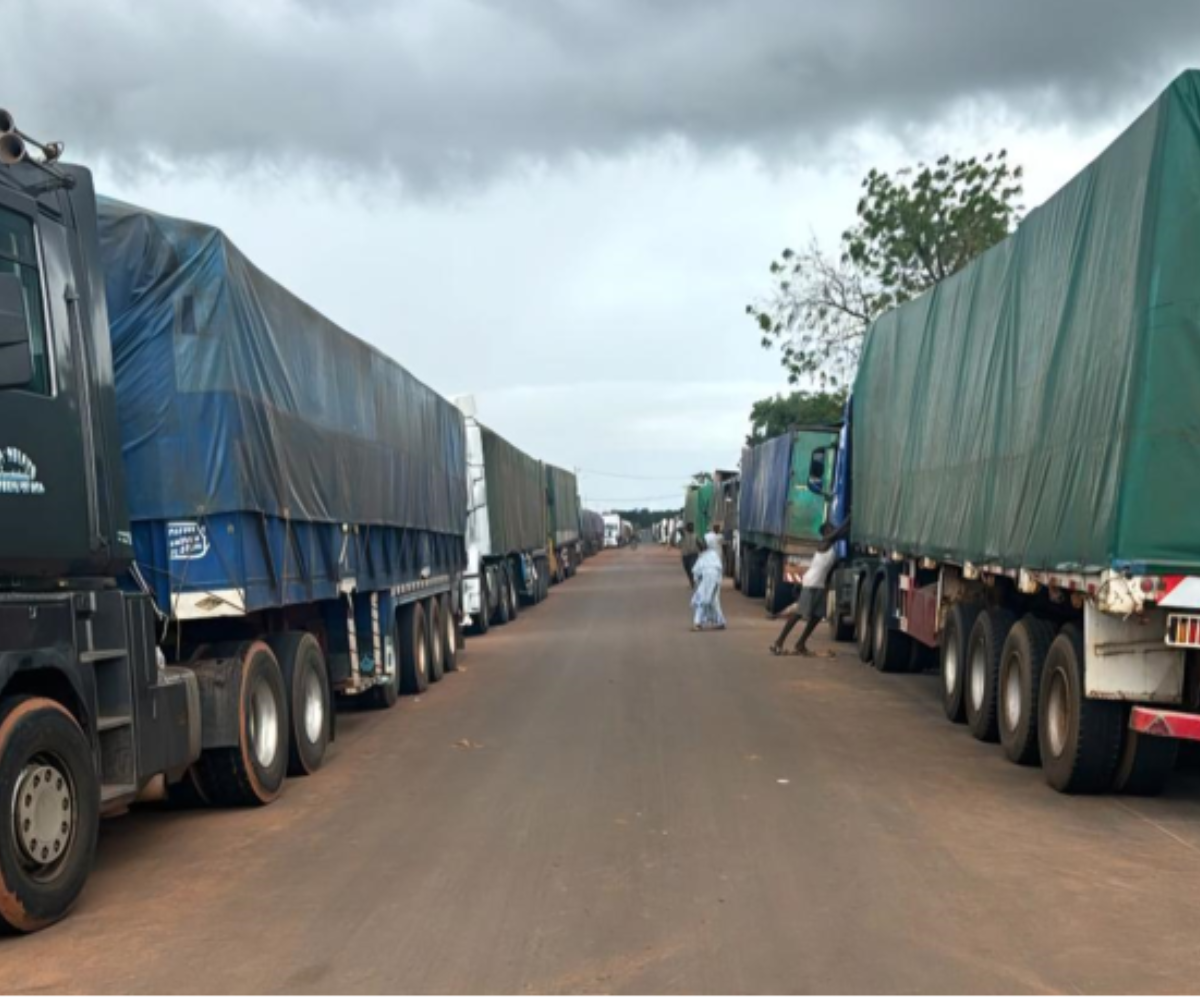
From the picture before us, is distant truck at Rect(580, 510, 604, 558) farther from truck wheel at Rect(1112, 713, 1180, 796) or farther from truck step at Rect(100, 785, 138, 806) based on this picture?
truck step at Rect(100, 785, 138, 806)

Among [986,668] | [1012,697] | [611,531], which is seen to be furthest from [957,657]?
[611,531]

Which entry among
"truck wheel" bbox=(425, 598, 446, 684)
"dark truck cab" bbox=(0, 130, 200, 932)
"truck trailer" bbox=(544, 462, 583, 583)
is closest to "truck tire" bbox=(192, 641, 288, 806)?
"dark truck cab" bbox=(0, 130, 200, 932)

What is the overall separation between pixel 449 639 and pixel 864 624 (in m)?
5.63

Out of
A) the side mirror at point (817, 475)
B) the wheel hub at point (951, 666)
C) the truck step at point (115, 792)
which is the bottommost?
the wheel hub at point (951, 666)

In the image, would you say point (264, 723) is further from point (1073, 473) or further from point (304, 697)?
point (1073, 473)

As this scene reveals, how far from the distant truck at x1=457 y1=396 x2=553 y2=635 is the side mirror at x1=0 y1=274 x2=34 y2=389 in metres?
15.6

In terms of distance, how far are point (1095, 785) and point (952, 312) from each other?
5.29 m

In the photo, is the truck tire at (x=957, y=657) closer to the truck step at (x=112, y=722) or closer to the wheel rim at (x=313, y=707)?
the wheel rim at (x=313, y=707)

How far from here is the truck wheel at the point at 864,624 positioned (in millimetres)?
16656

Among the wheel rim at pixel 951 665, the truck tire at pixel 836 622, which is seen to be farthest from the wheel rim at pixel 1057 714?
the truck tire at pixel 836 622

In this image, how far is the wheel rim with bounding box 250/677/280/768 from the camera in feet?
27.2

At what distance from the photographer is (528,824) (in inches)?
298

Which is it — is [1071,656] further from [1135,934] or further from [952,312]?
[952,312]

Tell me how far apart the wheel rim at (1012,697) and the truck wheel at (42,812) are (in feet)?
21.0
